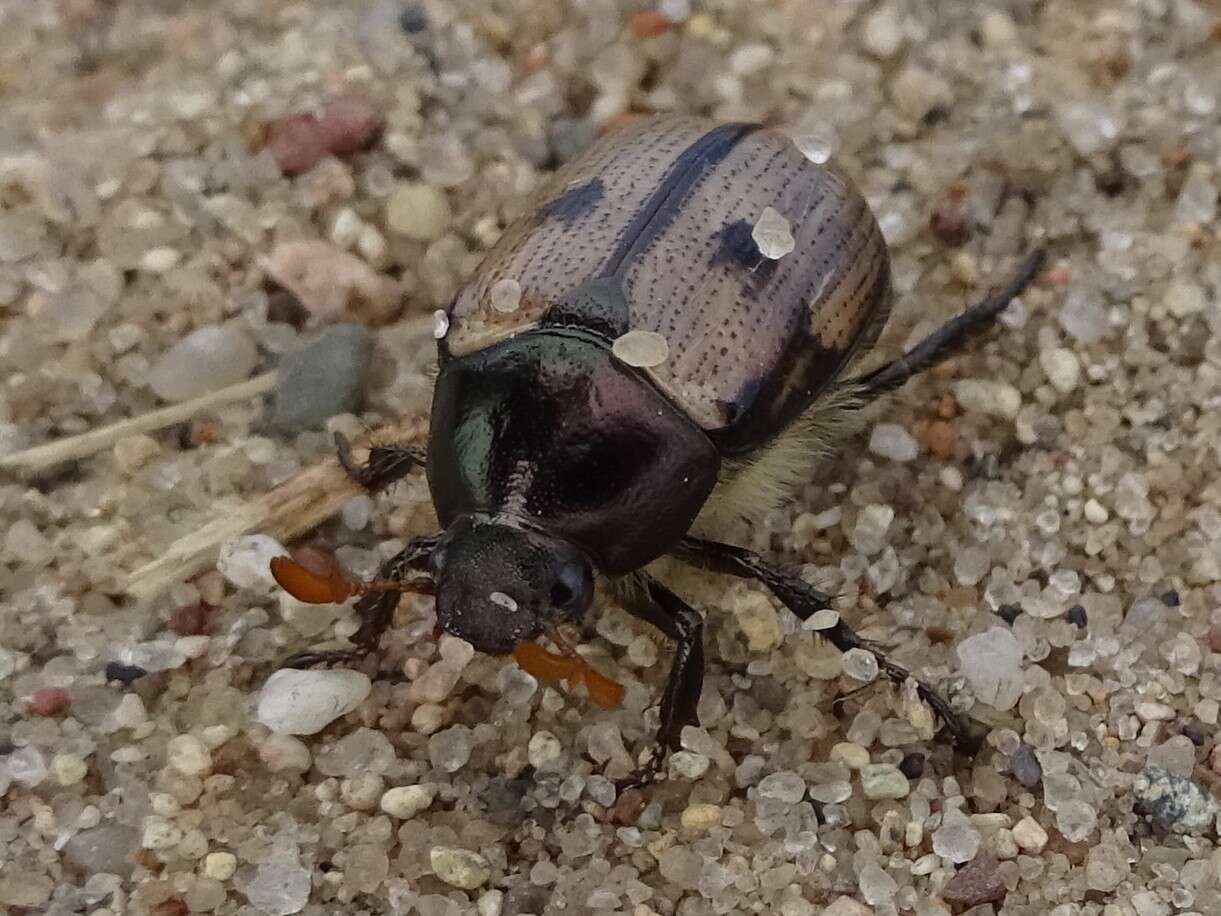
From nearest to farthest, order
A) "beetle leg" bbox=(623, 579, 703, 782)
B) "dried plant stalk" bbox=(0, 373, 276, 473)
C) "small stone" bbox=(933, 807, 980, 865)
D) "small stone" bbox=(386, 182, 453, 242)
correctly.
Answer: "small stone" bbox=(933, 807, 980, 865), "beetle leg" bbox=(623, 579, 703, 782), "dried plant stalk" bbox=(0, 373, 276, 473), "small stone" bbox=(386, 182, 453, 242)

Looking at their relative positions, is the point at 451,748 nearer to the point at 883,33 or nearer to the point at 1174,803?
the point at 1174,803

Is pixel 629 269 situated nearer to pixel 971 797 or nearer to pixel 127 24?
pixel 971 797

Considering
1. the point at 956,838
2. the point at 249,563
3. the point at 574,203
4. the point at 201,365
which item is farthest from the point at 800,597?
the point at 201,365

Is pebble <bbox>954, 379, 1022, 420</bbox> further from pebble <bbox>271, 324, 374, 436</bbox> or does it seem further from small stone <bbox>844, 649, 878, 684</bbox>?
pebble <bbox>271, 324, 374, 436</bbox>

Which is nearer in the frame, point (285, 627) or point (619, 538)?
point (619, 538)

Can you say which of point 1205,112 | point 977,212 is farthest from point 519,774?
point 1205,112

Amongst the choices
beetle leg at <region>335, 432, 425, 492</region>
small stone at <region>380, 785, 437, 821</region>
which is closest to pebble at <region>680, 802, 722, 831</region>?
small stone at <region>380, 785, 437, 821</region>
